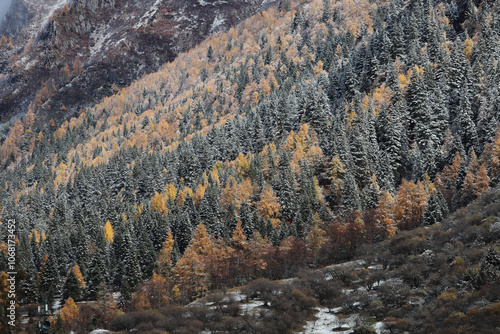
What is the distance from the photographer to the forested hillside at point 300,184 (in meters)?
79.1

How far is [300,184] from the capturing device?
103688 millimetres

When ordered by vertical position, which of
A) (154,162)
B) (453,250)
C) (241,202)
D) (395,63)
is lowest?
(453,250)

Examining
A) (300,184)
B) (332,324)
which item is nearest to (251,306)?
(332,324)

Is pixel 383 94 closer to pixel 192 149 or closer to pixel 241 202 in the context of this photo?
pixel 241 202

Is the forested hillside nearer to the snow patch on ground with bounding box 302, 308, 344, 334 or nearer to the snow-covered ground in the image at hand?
the snow-covered ground

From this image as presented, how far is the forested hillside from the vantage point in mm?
79125

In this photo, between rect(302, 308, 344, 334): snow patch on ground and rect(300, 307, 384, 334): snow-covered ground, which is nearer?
rect(300, 307, 384, 334): snow-covered ground

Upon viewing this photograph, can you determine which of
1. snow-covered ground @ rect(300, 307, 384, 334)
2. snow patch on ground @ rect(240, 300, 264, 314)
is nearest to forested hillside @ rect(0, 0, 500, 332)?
snow-covered ground @ rect(300, 307, 384, 334)

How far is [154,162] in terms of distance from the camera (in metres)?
159

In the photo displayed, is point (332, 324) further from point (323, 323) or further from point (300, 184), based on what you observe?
point (300, 184)

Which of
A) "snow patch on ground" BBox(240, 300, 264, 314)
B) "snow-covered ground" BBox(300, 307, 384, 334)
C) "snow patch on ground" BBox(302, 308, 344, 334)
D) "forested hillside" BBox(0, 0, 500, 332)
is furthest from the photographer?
"forested hillside" BBox(0, 0, 500, 332)

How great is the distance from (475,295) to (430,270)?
17539mm

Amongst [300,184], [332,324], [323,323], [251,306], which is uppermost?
[300,184]

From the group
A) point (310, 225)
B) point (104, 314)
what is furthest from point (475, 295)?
point (104, 314)
